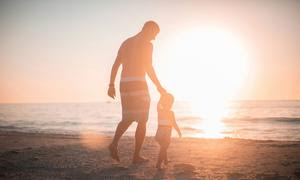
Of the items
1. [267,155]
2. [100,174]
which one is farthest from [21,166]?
[267,155]

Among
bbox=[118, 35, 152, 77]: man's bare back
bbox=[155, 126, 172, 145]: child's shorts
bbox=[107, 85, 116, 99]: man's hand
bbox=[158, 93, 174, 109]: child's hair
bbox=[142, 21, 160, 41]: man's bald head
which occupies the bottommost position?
bbox=[155, 126, 172, 145]: child's shorts

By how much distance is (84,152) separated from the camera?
686cm

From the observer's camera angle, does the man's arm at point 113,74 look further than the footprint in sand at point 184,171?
Yes

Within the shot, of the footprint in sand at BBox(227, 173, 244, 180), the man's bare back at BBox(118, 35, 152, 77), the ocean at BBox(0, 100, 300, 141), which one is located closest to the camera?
the footprint in sand at BBox(227, 173, 244, 180)

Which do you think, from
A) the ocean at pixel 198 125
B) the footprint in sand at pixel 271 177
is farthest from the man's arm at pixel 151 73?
the ocean at pixel 198 125

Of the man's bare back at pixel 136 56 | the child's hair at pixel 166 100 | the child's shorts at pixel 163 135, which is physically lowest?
the child's shorts at pixel 163 135

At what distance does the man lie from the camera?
5.25m

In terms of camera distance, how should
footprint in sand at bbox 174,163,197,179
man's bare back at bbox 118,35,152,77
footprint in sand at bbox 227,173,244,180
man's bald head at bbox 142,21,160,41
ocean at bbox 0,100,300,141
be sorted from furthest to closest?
ocean at bbox 0,100,300,141, man's bald head at bbox 142,21,160,41, man's bare back at bbox 118,35,152,77, footprint in sand at bbox 174,163,197,179, footprint in sand at bbox 227,173,244,180

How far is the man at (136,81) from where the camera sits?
5.25 m

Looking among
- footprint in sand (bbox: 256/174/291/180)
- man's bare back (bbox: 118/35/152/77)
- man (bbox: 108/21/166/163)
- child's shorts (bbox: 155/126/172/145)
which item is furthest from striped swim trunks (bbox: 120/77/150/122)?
footprint in sand (bbox: 256/174/291/180)

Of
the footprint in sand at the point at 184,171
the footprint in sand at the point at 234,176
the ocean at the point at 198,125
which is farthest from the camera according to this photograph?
the ocean at the point at 198,125

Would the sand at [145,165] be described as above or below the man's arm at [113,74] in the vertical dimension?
below

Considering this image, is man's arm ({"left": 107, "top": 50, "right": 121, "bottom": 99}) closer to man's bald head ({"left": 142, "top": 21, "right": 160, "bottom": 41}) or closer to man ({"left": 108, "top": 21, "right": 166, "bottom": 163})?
man ({"left": 108, "top": 21, "right": 166, "bottom": 163})

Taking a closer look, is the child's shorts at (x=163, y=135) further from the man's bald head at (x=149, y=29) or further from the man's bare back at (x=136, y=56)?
the man's bald head at (x=149, y=29)
